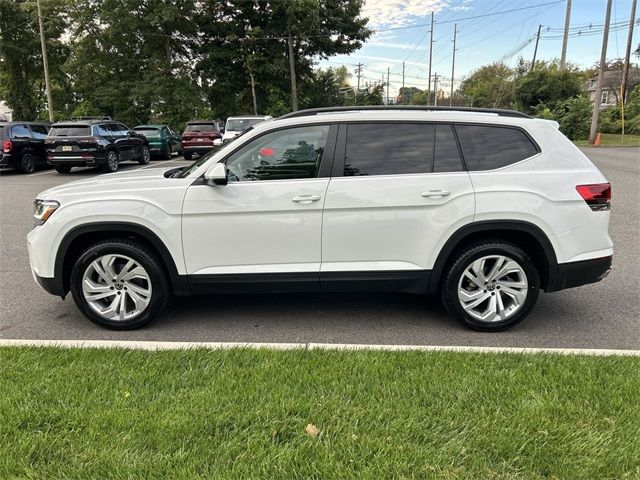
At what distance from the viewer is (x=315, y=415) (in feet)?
9.30

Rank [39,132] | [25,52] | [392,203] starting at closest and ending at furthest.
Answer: [392,203] → [39,132] → [25,52]

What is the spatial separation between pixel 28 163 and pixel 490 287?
58.3ft

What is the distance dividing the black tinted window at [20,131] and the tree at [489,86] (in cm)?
6939

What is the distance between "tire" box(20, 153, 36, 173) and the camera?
17.3m

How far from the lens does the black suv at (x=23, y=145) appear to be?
1666 cm

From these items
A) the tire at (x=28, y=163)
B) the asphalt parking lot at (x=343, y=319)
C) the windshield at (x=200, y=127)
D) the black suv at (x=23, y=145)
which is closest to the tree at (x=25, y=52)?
the windshield at (x=200, y=127)

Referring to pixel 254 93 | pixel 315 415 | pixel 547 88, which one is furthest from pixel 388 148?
pixel 547 88

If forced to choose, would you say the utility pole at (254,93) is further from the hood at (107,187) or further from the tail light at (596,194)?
the tail light at (596,194)

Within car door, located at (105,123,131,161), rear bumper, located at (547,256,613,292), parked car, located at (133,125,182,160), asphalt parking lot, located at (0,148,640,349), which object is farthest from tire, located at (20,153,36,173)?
rear bumper, located at (547,256,613,292)

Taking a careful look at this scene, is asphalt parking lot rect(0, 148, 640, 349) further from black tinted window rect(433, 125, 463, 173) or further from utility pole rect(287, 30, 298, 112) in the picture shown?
utility pole rect(287, 30, 298, 112)

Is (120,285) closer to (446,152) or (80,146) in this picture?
(446,152)

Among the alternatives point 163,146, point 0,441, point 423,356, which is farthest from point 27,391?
point 163,146

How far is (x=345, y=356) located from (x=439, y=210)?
140 cm

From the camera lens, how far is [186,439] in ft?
8.66
